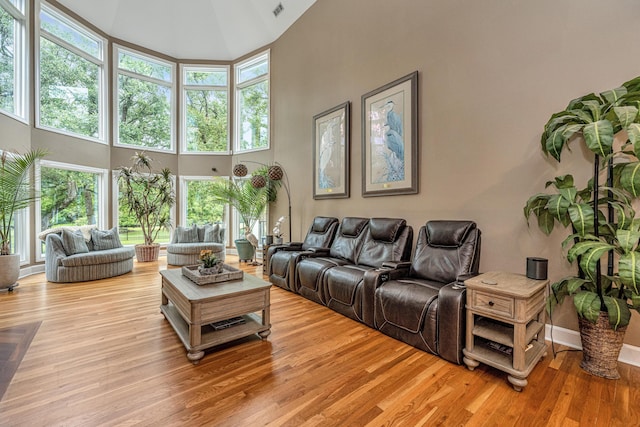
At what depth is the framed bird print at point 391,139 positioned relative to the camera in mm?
3518

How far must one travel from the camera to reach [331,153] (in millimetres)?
4816

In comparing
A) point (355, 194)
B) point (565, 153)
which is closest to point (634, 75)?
point (565, 153)

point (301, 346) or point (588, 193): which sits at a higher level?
point (588, 193)

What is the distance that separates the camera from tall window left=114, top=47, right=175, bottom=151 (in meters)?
6.65

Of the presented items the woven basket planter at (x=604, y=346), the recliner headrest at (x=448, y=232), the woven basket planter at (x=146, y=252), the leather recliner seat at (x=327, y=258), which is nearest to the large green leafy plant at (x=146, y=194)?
the woven basket planter at (x=146, y=252)

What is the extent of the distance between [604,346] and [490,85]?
7.80 ft

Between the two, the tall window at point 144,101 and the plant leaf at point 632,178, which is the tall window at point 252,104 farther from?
the plant leaf at point 632,178

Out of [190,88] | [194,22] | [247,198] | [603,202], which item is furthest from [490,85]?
[190,88]

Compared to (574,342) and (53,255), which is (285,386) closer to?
(574,342)

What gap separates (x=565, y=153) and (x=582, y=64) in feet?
2.35

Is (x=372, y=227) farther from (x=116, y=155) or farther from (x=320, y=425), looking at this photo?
(x=116, y=155)

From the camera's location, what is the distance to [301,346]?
251 centimetres

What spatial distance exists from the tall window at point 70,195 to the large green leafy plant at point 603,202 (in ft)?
24.4

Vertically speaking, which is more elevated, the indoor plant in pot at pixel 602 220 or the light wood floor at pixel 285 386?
the indoor plant in pot at pixel 602 220
